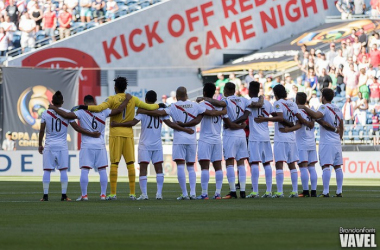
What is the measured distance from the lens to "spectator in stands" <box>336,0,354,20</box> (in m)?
44.4

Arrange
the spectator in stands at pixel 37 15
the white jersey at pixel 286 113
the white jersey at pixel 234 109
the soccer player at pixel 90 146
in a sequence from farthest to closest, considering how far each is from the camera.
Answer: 1. the spectator in stands at pixel 37 15
2. the white jersey at pixel 286 113
3. the white jersey at pixel 234 109
4. the soccer player at pixel 90 146

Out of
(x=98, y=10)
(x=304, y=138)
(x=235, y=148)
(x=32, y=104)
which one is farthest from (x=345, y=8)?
(x=235, y=148)

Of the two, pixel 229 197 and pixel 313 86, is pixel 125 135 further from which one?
pixel 313 86

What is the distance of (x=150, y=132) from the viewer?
18297 mm

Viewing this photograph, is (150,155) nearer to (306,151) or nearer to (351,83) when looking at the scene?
(306,151)

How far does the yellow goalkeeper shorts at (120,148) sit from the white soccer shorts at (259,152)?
2.60 metres

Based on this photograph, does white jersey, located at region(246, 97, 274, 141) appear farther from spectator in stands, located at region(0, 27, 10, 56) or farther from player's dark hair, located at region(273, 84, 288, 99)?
spectator in stands, located at region(0, 27, 10, 56)

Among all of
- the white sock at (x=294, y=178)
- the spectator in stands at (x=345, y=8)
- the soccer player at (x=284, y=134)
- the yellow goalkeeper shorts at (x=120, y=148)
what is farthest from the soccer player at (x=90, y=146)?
the spectator in stands at (x=345, y=8)

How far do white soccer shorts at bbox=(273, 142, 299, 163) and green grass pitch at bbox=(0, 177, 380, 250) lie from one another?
1137mm

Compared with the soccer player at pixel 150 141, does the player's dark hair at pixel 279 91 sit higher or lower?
higher

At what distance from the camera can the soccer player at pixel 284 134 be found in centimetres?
1903

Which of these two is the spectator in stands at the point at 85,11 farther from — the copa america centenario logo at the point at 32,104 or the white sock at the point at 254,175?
the white sock at the point at 254,175

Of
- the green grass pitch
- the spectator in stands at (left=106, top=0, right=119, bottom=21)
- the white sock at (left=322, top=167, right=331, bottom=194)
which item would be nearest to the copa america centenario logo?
the spectator in stands at (left=106, top=0, right=119, bottom=21)

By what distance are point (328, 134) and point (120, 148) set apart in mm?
4613
